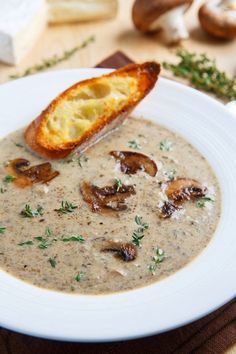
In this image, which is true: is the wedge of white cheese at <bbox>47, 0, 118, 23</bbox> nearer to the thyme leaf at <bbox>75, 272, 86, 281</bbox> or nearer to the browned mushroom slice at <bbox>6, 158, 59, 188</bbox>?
the browned mushroom slice at <bbox>6, 158, 59, 188</bbox>

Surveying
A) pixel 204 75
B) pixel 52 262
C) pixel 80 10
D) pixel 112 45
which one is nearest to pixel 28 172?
pixel 52 262

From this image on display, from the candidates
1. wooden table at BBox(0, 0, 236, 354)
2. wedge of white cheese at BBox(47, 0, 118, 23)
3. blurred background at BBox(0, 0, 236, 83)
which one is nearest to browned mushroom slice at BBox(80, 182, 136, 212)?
blurred background at BBox(0, 0, 236, 83)

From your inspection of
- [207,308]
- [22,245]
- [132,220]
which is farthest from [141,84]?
[207,308]

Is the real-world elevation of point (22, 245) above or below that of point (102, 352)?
above

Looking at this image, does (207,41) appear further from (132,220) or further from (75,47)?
(132,220)

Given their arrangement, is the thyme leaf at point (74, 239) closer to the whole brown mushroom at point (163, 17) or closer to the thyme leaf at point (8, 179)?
the thyme leaf at point (8, 179)

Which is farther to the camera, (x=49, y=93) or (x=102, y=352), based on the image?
(x=49, y=93)

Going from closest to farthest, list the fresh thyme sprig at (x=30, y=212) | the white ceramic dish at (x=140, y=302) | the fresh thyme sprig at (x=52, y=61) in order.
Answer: the white ceramic dish at (x=140, y=302)
the fresh thyme sprig at (x=30, y=212)
the fresh thyme sprig at (x=52, y=61)

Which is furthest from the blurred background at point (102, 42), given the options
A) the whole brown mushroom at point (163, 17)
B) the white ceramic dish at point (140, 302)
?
the white ceramic dish at point (140, 302)

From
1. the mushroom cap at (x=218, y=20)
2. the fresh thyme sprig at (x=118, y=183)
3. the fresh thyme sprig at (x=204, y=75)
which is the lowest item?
the fresh thyme sprig at (x=204, y=75)
